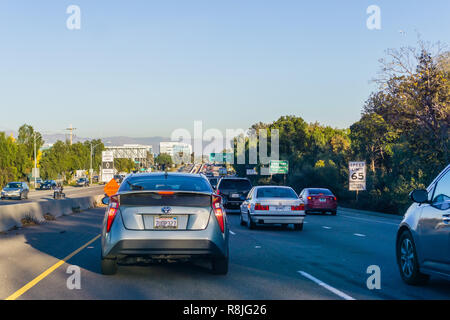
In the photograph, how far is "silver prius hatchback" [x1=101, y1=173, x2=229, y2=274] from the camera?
9.47 m

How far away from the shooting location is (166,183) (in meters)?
10.7

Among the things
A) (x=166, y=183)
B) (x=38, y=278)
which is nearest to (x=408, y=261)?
(x=166, y=183)

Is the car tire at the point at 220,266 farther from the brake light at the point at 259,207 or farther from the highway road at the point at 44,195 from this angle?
the highway road at the point at 44,195

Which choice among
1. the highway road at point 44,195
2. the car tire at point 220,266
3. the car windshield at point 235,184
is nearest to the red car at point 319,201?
the car windshield at point 235,184

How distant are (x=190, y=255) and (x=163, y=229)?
0.61 m

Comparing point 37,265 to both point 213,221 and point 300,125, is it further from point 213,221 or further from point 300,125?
point 300,125

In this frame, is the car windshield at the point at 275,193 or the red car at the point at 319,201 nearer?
the car windshield at the point at 275,193

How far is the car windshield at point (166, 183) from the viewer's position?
10.2m

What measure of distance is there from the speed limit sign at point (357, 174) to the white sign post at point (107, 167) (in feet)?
52.6

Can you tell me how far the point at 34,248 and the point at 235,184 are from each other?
57.5 ft

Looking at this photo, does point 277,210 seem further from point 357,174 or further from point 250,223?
point 357,174

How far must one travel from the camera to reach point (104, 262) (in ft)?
32.7

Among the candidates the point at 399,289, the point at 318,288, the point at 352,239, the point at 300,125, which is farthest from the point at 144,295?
the point at 300,125

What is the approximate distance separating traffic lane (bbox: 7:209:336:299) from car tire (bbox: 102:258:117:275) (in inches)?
5.0
